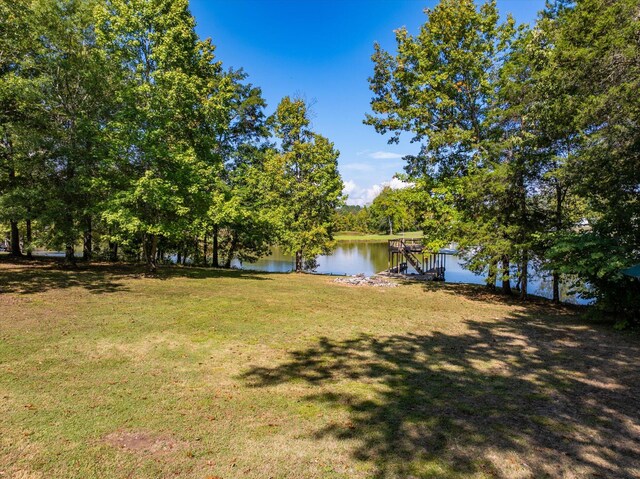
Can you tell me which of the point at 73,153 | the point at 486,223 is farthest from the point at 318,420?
the point at 73,153

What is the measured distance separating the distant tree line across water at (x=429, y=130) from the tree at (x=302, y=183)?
223 inches

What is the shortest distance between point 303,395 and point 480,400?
235 cm

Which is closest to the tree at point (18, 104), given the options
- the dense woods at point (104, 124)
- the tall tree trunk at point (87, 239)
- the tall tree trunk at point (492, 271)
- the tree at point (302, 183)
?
the dense woods at point (104, 124)

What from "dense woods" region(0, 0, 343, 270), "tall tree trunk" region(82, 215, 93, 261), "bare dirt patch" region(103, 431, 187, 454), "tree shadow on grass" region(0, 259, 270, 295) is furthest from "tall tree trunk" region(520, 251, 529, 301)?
"tall tree trunk" region(82, 215, 93, 261)

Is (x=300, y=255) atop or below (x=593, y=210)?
below

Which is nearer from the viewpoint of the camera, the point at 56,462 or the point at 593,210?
the point at 56,462

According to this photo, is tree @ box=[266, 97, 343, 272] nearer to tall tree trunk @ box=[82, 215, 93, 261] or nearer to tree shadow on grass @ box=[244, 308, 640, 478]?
tall tree trunk @ box=[82, 215, 93, 261]

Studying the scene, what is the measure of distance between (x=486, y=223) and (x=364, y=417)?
10.5 meters

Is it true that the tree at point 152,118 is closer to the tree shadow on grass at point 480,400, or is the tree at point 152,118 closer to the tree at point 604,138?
the tree shadow on grass at point 480,400

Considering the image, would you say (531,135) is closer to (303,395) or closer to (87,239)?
(303,395)

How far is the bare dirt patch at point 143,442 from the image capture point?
344 cm

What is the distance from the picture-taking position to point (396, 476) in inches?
124

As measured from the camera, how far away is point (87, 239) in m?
18.0

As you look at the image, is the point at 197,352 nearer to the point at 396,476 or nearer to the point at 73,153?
the point at 396,476
